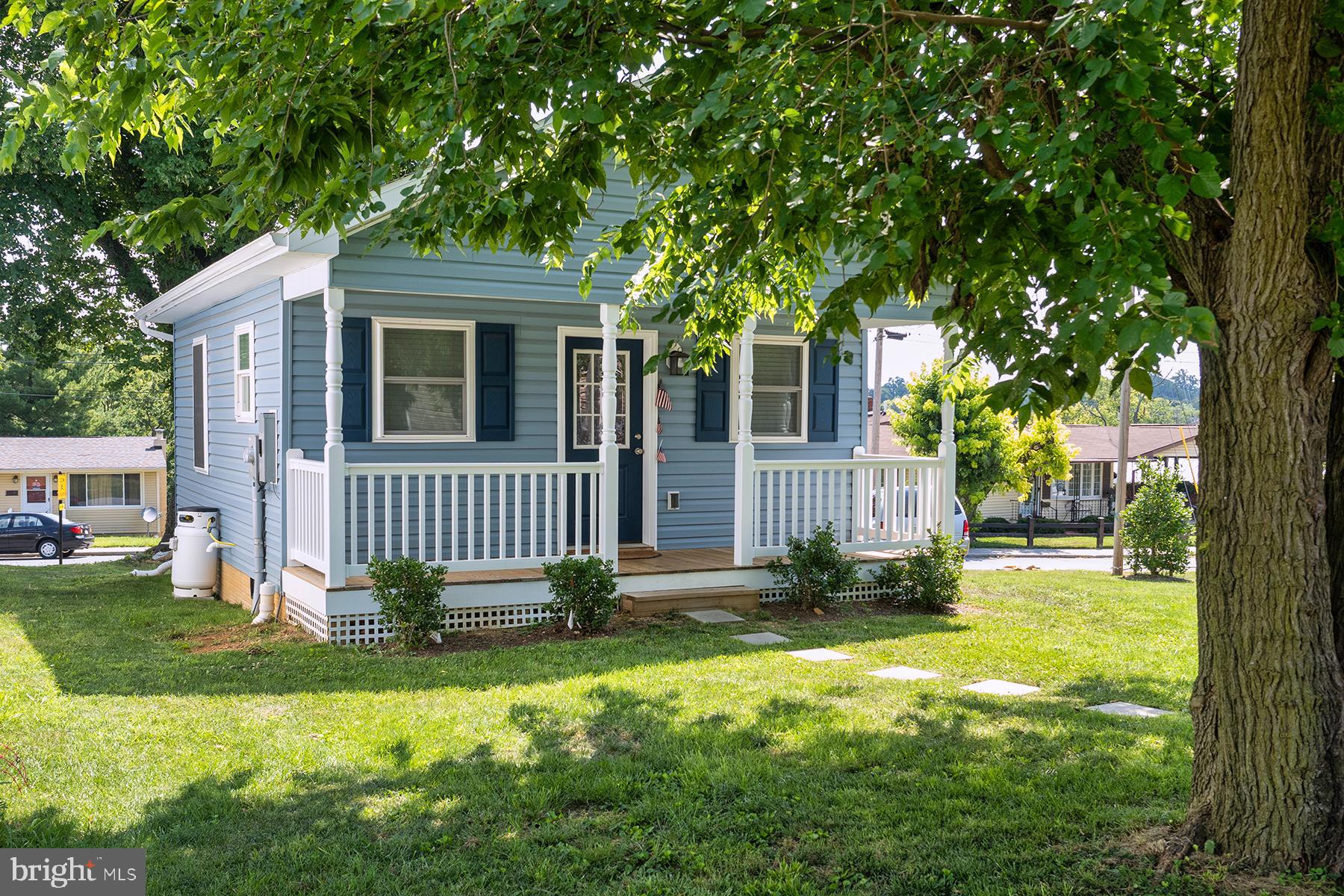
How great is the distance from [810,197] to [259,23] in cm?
206

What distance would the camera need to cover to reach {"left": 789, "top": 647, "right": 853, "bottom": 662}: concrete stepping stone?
22.9 ft

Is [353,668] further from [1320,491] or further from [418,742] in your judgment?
[1320,491]

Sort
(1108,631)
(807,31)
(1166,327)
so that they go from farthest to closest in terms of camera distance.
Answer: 1. (1108,631)
2. (807,31)
3. (1166,327)

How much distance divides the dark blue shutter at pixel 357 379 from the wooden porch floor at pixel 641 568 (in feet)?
3.99

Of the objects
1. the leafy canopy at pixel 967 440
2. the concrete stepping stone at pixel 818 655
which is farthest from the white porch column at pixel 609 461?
the leafy canopy at pixel 967 440

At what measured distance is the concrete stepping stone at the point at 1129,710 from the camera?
17.9ft

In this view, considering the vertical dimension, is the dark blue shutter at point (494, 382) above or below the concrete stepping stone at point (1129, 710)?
above

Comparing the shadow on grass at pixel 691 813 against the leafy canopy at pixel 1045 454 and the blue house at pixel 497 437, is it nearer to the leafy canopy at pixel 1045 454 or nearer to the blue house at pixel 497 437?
the blue house at pixel 497 437

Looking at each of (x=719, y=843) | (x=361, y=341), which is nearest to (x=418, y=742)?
(x=719, y=843)

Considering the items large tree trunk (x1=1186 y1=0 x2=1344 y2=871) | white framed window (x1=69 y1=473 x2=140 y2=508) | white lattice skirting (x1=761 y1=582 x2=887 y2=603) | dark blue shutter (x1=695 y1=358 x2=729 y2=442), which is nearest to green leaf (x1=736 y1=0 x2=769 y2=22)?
large tree trunk (x1=1186 y1=0 x2=1344 y2=871)

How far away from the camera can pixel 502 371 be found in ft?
30.4

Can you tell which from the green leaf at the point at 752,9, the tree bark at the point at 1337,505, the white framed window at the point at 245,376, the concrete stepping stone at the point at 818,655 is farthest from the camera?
the white framed window at the point at 245,376

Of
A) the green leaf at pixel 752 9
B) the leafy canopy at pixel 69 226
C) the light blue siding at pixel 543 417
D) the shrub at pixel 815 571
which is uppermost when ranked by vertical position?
the leafy canopy at pixel 69 226

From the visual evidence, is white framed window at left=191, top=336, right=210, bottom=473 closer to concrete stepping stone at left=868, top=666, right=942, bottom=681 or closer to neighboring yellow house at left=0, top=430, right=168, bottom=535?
concrete stepping stone at left=868, top=666, right=942, bottom=681
